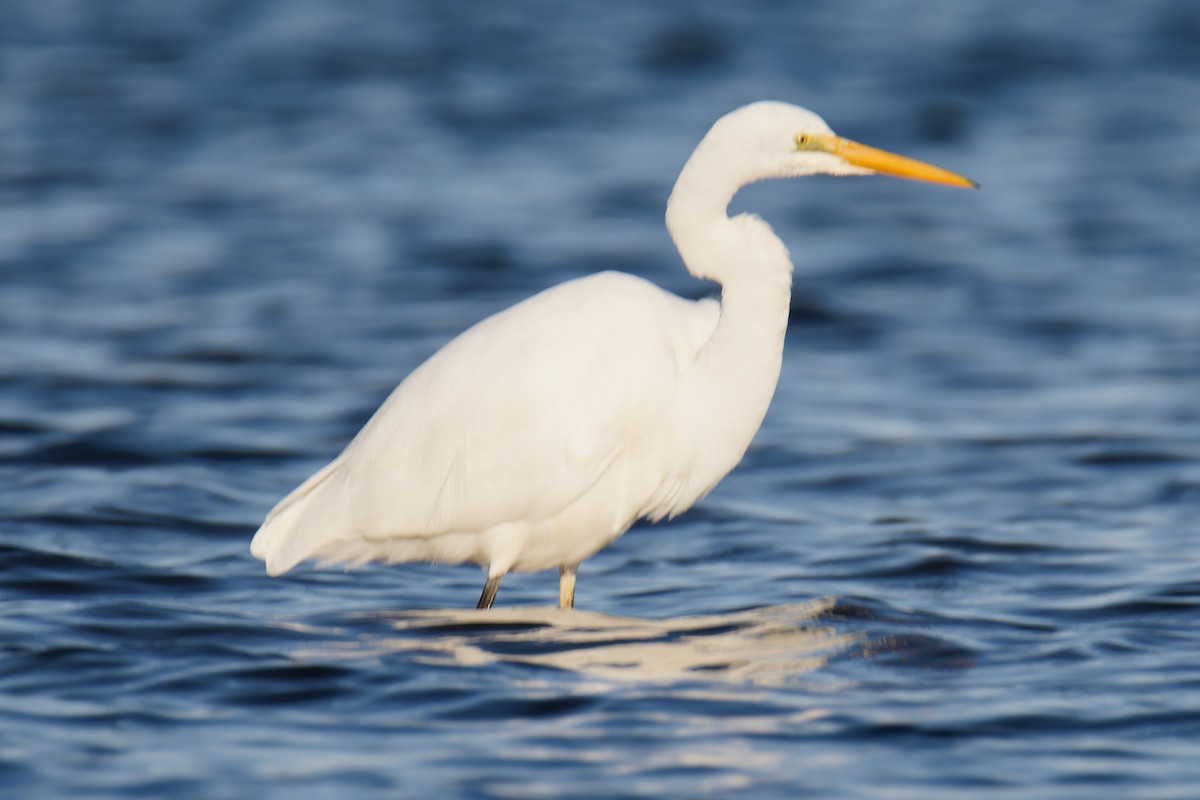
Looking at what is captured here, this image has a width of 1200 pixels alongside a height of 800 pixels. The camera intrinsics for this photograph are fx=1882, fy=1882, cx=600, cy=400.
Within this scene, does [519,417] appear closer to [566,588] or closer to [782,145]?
[566,588]

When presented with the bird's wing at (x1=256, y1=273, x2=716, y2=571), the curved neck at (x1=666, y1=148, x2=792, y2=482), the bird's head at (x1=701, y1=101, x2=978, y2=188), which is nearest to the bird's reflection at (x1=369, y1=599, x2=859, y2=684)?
the bird's wing at (x1=256, y1=273, x2=716, y2=571)

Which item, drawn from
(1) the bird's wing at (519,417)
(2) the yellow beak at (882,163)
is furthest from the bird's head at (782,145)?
(1) the bird's wing at (519,417)

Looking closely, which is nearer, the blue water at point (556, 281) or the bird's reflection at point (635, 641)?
the blue water at point (556, 281)

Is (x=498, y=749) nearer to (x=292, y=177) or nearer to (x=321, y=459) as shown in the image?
(x=321, y=459)

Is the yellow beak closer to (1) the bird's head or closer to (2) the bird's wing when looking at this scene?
(1) the bird's head

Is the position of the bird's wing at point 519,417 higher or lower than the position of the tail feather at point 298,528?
higher

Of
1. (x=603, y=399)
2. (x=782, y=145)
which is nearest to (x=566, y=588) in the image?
(x=603, y=399)

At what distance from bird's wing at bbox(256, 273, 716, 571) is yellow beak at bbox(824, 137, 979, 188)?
27.1 inches

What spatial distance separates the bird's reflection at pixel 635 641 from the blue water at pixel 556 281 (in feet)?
0.08

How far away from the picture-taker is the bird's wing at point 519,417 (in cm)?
566

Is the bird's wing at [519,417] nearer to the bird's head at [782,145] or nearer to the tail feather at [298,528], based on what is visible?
the tail feather at [298,528]

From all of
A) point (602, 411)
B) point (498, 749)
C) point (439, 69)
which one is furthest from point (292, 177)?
point (498, 749)

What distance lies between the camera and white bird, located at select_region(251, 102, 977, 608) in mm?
5645

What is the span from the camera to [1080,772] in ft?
15.4
